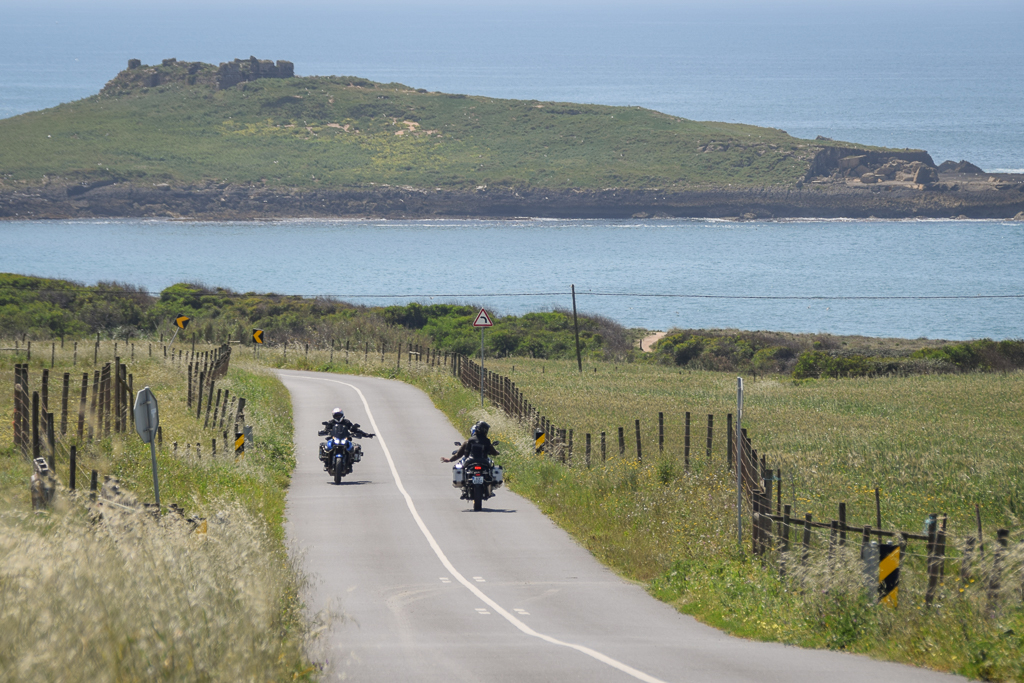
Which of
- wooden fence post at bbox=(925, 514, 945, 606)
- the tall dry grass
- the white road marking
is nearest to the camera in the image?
the tall dry grass

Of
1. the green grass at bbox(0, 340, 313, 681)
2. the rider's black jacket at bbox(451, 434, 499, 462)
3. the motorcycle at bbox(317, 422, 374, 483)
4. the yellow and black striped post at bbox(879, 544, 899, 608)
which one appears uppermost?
the green grass at bbox(0, 340, 313, 681)

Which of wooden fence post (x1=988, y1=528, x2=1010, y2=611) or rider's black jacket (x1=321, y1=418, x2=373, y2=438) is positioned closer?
wooden fence post (x1=988, y1=528, x2=1010, y2=611)

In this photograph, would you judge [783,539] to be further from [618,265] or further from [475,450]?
[618,265]

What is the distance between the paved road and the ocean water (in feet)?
190

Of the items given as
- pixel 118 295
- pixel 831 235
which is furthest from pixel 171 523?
pixel 831 235

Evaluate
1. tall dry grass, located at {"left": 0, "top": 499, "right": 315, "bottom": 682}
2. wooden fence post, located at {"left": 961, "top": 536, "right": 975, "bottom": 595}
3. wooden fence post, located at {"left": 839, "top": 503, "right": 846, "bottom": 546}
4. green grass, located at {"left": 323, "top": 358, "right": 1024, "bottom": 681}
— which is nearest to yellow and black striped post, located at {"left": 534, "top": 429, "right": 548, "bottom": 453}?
green grass, located at {"left": 323, "top": 358, "right": 1024, "bottom": 681}

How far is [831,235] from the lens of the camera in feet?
574

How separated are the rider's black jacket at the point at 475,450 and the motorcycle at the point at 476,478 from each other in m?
0.05

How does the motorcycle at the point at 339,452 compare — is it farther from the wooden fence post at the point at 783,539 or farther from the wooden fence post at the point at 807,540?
the wooden fence post at the point at 807,540

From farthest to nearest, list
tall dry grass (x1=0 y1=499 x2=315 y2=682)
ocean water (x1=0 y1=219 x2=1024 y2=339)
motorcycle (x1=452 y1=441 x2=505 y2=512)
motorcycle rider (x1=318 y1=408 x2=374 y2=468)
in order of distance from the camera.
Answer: ocean water (x1=0 y1=219 x2=1024 y2=339) → motorcycle rider (x1=318 y1=408 x2=374 y2=468) → motorcycle (x1=452 y1=441 x2=505 y2=512) → tall dry grass (x1=0 y1=499 x2=315 y2=682)

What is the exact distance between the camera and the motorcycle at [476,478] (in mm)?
18281

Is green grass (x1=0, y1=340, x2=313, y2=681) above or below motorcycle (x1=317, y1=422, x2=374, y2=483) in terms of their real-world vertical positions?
above

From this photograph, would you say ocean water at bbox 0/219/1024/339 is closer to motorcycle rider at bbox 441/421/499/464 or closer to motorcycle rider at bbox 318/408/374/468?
motorcycle rider at bbox 318/408/374/468

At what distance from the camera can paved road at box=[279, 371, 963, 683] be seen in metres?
8.92
